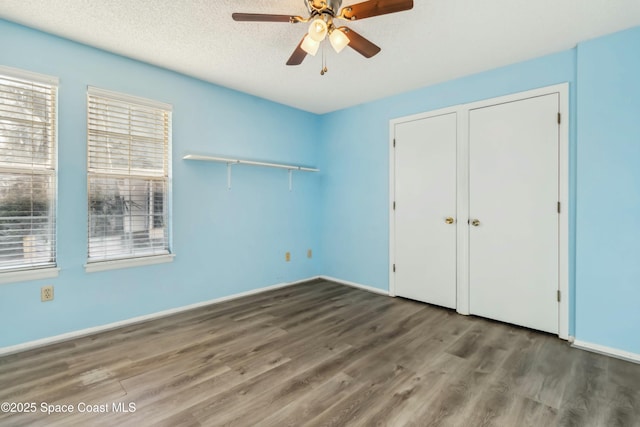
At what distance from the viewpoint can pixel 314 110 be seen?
4.48m

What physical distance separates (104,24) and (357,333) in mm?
3204

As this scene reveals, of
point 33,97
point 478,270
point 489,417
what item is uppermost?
point 33,97

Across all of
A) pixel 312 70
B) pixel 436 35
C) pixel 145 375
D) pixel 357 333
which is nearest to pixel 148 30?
pixel 312 70

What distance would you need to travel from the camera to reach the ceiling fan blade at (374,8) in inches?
66.0

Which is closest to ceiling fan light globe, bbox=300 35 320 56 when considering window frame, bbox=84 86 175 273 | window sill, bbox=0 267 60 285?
window frame, bbox=84 86 175 273

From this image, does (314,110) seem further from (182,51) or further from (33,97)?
(33,97)

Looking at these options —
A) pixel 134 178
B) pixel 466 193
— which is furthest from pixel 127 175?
pixel 466 193

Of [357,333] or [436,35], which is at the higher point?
[436,35]

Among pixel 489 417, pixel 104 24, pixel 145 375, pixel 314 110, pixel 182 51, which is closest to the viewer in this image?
pixel 489 417

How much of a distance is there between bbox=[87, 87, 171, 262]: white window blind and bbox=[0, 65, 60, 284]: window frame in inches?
8.9

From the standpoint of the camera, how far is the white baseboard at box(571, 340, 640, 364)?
229cm

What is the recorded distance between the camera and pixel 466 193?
3207mm

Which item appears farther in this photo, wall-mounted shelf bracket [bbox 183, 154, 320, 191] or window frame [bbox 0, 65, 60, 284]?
wall-mounted shelf bracket [bbox 183, 154, 320, 191]

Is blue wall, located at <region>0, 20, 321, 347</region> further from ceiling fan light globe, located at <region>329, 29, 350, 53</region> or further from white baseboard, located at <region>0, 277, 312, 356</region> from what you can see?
ceiling fan light globe, located at <region>329, 29, 350, 53</region>
